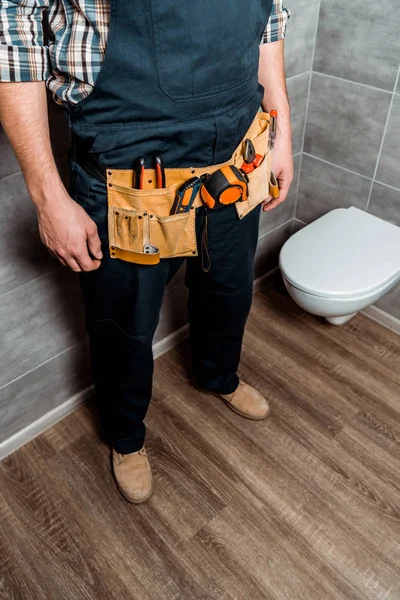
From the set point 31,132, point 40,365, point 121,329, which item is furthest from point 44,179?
point 40,365

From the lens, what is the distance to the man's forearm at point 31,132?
0.75m

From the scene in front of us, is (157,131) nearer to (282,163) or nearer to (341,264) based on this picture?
(282,163)

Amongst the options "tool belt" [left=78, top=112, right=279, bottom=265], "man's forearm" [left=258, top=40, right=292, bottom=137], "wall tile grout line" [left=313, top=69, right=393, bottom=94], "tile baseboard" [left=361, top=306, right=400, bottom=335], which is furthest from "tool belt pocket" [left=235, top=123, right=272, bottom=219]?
"tile baseboard" [left=361, top=306, right=400, bottom=335]

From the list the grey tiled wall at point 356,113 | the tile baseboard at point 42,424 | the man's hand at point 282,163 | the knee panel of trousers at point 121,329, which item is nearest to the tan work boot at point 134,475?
the tile baseboard at point 42,424

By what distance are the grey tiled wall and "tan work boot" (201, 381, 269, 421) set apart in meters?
0.62

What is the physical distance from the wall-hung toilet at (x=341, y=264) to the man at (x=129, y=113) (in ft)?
0.99

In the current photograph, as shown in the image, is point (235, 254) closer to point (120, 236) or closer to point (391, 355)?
point (120, 236)

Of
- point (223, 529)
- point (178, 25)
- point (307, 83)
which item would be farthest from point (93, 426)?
point (307, 83)

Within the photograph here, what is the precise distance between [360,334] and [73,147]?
1.24 meters

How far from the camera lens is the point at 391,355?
1712 millimetres

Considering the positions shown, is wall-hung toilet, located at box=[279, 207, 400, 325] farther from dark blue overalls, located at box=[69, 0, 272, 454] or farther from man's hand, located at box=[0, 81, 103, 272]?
man's hand, located at box=[0, 81, 103, 272]

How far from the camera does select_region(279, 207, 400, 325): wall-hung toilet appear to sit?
4.52 ft

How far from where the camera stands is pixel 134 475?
4.35 feet

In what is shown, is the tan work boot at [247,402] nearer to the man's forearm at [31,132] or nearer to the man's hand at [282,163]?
the man's hand at [282,163]
